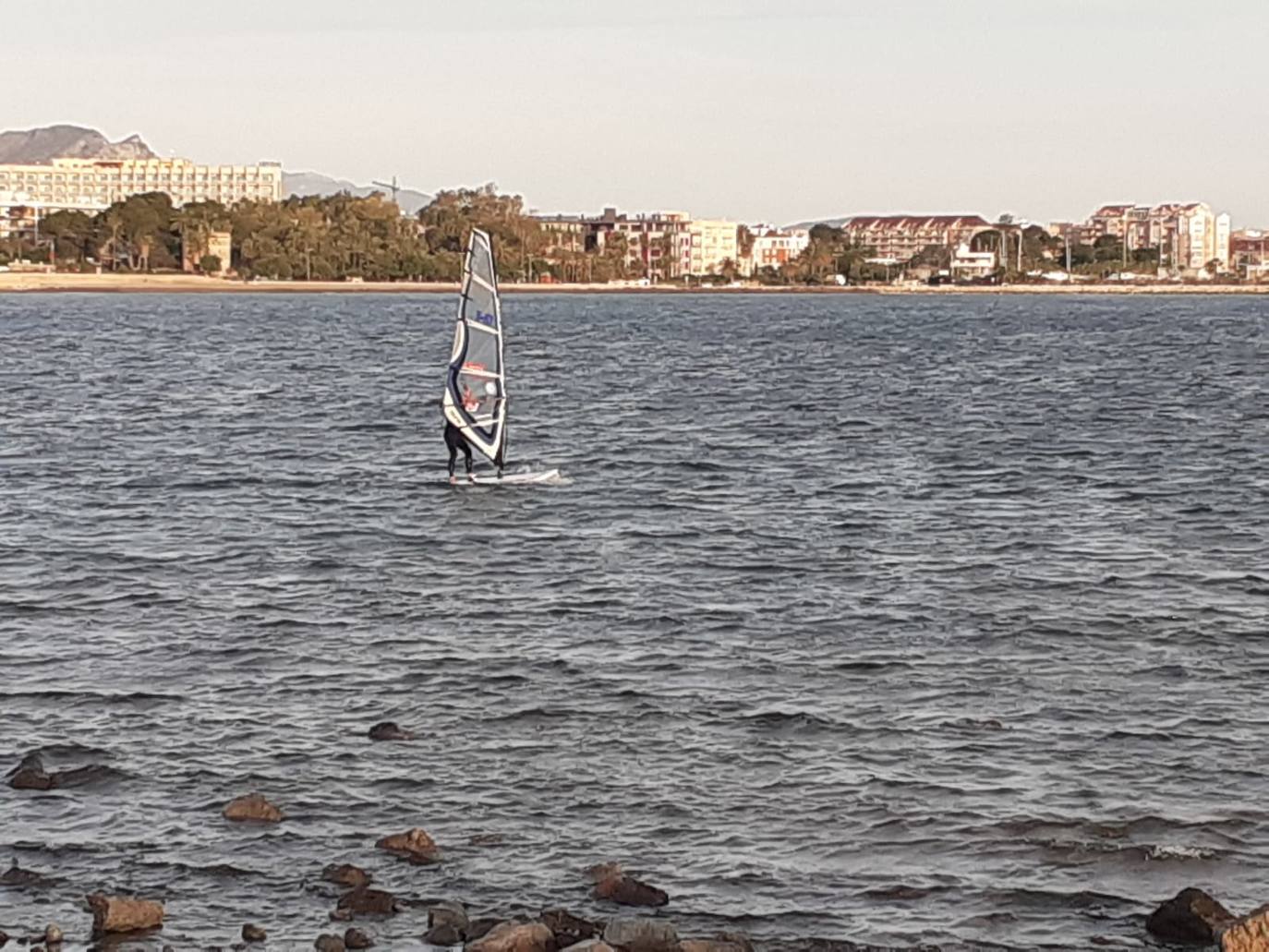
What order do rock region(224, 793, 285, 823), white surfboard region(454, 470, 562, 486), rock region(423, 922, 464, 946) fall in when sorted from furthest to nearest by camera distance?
white surfboard region(454, 470, 562, 486) → rock region(224, 793, 285, 823) → rock region(423, 922, 464, 946)

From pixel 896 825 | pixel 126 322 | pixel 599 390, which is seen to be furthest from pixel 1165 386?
pixel 126 322

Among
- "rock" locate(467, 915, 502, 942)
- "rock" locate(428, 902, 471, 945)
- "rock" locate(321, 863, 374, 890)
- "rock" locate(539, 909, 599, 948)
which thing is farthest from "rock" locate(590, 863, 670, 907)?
"rock" locate(321, 863, 374, 890)

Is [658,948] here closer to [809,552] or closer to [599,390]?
[809,552]

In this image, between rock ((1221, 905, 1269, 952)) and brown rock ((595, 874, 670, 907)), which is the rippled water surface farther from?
rock ((1221, 905, 1269, 952))

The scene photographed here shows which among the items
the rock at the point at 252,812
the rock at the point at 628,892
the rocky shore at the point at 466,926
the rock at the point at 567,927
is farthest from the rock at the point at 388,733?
the rock at the point at 567,927

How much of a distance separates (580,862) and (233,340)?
325 feet

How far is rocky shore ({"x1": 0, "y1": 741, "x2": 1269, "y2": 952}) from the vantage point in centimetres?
1262

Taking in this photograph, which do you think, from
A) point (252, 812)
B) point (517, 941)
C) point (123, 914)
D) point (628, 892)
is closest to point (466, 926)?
point (517, 941)

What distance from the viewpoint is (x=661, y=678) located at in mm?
20703

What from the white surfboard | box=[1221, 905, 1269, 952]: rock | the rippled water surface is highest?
box=[1221, 905, 1269, 952]: rock

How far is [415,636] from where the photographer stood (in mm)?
22953

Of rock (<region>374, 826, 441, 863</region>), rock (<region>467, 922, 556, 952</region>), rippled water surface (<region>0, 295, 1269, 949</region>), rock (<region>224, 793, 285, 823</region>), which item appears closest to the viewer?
rock (<region>467, 922, 556, 952</region>)

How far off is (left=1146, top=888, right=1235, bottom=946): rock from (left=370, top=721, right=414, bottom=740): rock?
7.14m

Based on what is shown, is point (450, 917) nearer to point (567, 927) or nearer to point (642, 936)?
point (567, 927)
